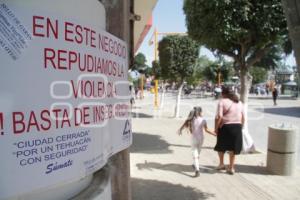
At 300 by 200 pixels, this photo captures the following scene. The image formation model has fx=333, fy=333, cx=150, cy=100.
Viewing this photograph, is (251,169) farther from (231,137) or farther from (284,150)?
(231,137)

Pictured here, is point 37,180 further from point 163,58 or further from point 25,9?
point 163,58

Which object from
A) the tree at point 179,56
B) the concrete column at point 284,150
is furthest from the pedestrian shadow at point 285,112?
the concrete column at point 284,150

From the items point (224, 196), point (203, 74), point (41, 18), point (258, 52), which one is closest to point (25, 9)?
point (41, 18)

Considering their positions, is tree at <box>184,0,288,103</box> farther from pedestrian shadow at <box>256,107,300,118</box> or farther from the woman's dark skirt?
pedestrian shadow at <box>256,107,300,118</box>

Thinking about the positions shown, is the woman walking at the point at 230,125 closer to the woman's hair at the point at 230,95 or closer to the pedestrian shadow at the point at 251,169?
the woman's hair at the point at 230,95

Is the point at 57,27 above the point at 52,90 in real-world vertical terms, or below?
above

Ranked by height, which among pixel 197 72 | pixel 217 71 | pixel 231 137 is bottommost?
pixel 231 137

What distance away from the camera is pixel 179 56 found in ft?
54.3

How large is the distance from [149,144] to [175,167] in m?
2.85

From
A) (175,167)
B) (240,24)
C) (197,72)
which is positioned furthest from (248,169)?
(197,72)

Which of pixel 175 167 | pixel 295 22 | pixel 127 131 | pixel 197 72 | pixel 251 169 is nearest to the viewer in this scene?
pixel 127 131

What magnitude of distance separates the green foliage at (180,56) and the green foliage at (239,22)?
7.96 meters

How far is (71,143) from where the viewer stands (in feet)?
5.54

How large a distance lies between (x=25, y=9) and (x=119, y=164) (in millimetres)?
1553
